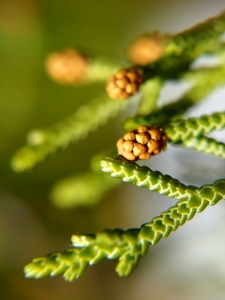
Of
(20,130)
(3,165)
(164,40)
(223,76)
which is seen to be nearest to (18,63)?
(20,130)

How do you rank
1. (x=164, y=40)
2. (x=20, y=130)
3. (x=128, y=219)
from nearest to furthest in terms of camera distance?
(x=164, y=40) < (x=20, y=130) < (x=128, y=219)

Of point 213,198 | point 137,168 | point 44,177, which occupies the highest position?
point 44,177

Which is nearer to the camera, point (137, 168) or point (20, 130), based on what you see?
point (137, 168)

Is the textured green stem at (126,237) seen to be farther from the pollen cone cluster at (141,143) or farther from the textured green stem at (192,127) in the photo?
the textured green stem at (192,127)

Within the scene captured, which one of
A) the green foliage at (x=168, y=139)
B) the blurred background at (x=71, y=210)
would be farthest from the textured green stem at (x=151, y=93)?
A: the blurred background at (x=71, y=210)

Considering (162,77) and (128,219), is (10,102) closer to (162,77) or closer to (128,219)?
(128,219)

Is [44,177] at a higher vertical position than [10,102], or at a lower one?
lower

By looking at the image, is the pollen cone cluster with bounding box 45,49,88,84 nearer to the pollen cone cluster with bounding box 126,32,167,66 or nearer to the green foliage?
the green foliage
